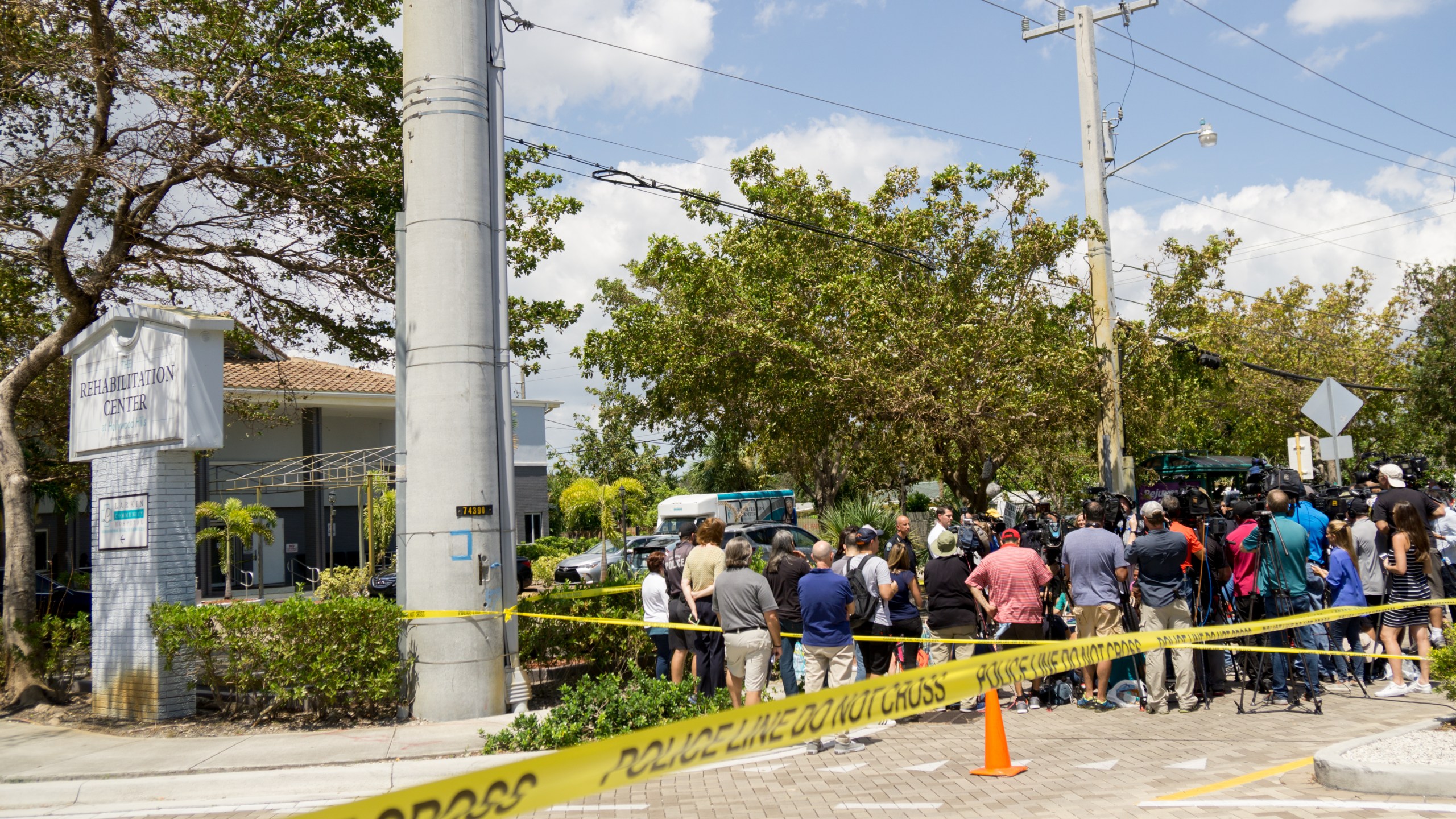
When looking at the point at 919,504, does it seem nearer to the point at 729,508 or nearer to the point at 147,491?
the point at 729,508

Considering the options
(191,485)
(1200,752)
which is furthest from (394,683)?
(1200,752)

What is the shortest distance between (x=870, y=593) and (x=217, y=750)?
18.2 feet

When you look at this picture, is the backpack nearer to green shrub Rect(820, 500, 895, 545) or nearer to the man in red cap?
the man in red cap

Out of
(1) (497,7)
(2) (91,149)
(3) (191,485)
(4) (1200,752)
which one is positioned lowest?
(4) (1200,752)

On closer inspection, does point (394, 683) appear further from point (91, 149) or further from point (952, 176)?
point (952, 176)

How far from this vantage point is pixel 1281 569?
933 cm

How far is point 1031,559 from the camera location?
364 inches

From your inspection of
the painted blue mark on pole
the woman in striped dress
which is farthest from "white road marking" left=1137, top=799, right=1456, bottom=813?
the painted blue mark on pole

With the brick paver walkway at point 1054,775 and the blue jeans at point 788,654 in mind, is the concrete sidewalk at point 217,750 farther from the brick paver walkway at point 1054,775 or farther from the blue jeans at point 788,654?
the blue jeans at point 788,654

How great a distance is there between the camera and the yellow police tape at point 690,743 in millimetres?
3574

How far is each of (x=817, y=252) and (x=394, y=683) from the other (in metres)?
12.9

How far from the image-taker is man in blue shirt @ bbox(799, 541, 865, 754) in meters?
8.27

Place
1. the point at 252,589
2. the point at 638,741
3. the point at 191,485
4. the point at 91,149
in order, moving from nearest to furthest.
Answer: the point at 638,741 < the point at 191,485 < the point at 91,149 < the point at 252,589

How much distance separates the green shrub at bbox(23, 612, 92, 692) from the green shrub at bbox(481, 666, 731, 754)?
5.72 m
